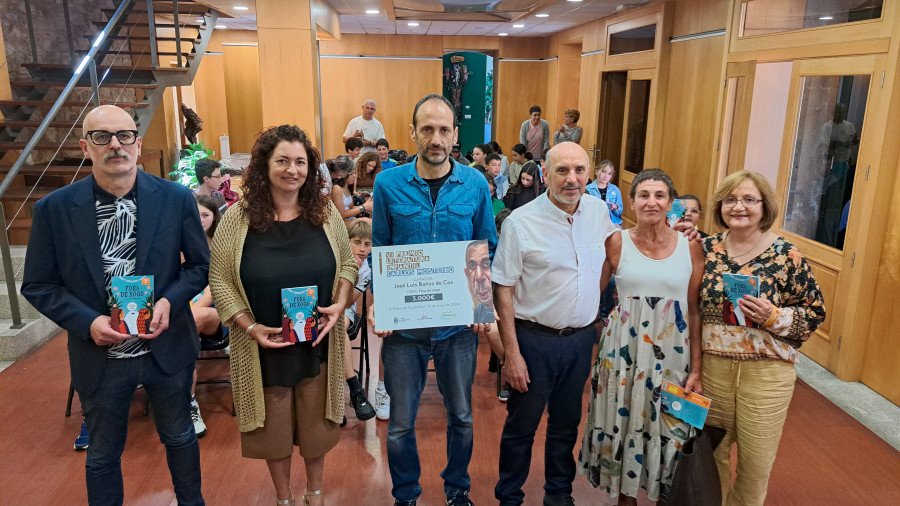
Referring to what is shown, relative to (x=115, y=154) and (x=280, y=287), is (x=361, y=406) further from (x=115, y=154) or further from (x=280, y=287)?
(x=115, y=154)

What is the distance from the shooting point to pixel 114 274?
2236 mm

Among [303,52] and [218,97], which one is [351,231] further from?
[218,97]

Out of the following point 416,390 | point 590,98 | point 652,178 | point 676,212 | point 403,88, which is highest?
point 403,88

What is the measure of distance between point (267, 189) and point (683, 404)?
187cm

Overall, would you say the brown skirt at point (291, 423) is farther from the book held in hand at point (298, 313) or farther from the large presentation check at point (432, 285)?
the large presentation check at point (432, 285)

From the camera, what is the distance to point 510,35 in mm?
14516

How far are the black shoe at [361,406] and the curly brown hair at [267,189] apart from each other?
1.65 meters

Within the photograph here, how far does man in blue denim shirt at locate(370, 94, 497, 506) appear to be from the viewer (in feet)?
7.91

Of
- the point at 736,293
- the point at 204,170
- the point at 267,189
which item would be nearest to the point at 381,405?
the point at 267,189

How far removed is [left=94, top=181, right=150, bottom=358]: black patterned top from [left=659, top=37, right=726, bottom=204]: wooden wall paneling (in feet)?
19.5

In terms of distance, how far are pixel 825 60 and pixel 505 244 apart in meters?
3.69

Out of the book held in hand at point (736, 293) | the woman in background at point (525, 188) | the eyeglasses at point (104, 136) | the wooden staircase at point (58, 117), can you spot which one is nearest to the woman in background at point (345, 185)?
the woman in background at point (525, 188)

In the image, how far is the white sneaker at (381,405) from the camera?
3.71 m

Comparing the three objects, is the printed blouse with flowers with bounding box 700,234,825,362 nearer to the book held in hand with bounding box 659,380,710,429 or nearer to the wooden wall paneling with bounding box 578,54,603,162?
the book held in hand with bounding box 659,380,710,429
